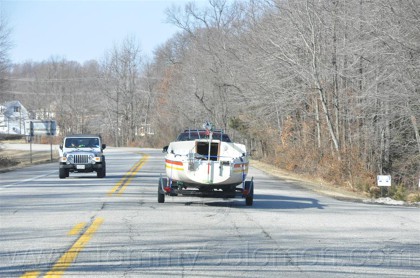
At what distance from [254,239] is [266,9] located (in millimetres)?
34939

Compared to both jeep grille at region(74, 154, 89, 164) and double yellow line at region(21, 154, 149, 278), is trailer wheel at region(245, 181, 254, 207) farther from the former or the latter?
jeep grille at region(74, 154, 89, 164)

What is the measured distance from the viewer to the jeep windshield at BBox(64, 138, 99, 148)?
31.1m

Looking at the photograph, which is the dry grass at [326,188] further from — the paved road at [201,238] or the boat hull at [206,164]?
the boat hull at [206,164]

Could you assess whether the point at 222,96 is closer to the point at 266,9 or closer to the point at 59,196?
the point at 266,9

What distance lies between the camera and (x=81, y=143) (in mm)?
31344

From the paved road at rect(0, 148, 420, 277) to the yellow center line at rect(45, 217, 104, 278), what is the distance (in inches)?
0.6

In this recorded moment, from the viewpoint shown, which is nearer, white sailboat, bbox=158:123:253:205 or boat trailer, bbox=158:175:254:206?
white sailboat, bbox=158:123:253:205

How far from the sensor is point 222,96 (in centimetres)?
6931

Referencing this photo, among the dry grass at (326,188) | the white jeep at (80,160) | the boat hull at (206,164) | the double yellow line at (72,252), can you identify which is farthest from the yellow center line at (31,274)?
the white jeep at (80,160)

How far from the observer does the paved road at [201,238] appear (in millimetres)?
9719

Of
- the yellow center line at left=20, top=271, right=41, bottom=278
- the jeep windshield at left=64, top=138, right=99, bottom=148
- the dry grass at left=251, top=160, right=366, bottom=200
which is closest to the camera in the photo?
the yellow center line at left=20, top=271, right=41, bottom=278

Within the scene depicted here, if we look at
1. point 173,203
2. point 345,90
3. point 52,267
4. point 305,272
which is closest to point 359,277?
point 305,272

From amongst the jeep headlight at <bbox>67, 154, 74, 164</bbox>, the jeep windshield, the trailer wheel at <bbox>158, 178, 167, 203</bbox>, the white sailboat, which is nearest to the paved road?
the trailer wheel at <bbox>158, 178, 167, 203</bbox>

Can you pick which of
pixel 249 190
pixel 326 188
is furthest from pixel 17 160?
pixel 249 190
